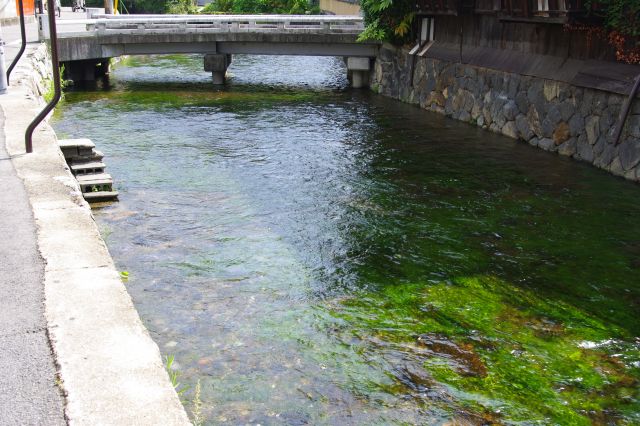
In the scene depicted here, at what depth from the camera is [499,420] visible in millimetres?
6465

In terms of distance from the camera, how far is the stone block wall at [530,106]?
15.2m

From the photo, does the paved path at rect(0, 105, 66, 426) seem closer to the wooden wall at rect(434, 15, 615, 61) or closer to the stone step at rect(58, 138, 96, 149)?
the stone step at rect(58, 138, 96, 149)

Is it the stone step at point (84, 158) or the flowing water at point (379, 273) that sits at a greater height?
the stone step at point (84, 158)

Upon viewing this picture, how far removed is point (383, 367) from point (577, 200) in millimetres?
7763

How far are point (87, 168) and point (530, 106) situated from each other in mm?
11373

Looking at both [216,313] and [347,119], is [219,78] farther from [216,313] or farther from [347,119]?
[216,313]

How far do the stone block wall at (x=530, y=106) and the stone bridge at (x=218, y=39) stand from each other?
294 cm

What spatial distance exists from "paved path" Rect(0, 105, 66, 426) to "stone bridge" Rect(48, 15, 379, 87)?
21398 mm

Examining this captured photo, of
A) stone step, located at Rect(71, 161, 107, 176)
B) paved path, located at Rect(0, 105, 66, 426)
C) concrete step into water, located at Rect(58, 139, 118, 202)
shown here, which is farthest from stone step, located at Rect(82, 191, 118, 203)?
paved path, located at Rect(0, 105, 66, 426)

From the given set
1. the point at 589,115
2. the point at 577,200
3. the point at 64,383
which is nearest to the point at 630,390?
the point at 64,383

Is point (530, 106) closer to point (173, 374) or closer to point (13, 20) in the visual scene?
point (173, 374)

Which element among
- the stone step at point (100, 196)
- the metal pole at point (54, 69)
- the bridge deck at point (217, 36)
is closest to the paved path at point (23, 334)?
the metal pole at point (54, 69)

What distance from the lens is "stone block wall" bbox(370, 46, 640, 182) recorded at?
600 inches

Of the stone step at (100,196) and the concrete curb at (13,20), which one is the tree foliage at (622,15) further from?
the concrete curb at (13,20)
